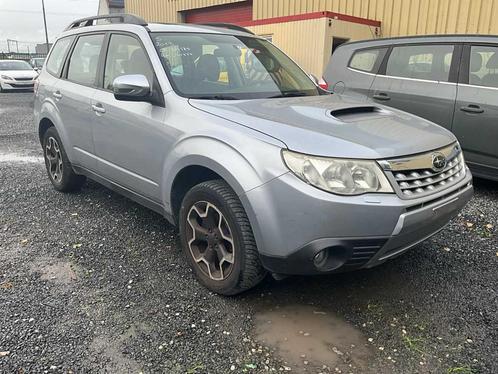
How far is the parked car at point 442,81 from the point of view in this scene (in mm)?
4824

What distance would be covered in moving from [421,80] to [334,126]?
3.23 meters

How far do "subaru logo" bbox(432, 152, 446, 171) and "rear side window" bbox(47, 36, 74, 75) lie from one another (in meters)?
3.74

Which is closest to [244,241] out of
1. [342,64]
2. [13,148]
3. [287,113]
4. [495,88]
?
[287,113]

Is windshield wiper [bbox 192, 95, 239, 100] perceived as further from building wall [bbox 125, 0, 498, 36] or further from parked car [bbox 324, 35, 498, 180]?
building wall [bbox 125, 0, 498, 36]

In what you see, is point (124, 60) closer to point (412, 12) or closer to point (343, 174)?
point (343, 174)

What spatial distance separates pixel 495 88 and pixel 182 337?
13.4 ft

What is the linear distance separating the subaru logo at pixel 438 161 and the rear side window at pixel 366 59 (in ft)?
11.4

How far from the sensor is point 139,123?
3363mm

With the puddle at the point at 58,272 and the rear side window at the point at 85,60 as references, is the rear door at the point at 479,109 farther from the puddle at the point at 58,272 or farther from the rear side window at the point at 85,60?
the puddle at the point at 58,272

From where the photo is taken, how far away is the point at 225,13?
14.6 meters

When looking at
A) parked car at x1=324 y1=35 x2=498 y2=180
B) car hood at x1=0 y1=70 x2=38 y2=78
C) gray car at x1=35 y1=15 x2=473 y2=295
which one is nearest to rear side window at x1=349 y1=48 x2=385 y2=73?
parked car at x1=324 y1=35 x2=498 y2=180

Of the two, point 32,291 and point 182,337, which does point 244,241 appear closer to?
point 182,337

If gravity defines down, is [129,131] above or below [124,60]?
below

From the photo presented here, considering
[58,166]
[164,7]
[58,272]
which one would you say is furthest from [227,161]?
[164,7]
